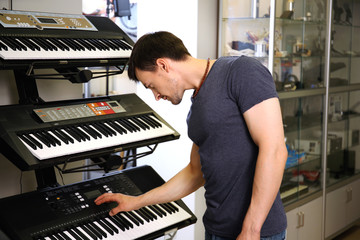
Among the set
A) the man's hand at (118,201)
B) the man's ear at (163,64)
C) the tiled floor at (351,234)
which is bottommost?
the tiled floor at (351,234)

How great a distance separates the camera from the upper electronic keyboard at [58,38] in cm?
186

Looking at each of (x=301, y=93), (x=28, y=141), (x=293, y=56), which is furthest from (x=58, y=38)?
(x=293, y=56)

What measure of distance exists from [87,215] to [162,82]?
62 centimetres

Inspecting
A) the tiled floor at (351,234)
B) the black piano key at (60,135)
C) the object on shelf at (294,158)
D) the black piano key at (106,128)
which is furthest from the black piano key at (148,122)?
the tiled floor at (351,234)

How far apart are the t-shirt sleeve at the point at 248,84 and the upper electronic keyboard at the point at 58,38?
2.25 ft

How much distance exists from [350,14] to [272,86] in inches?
A: 147

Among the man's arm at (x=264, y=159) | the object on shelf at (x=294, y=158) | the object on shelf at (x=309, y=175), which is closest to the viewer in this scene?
the man's arm at (x=264, y=159)

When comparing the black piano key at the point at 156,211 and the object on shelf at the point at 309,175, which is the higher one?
the black piano key at the point at 156,211

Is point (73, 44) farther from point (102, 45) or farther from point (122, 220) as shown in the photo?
point (122, 220)

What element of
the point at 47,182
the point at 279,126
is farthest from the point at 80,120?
the point at 279,126

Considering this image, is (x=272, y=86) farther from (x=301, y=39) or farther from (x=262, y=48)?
(x=301, y=39)

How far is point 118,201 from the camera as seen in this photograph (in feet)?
6.67

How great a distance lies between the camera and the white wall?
11.0ft

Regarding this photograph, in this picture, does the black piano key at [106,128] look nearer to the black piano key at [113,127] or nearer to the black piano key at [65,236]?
the black piano key at [113,127]
